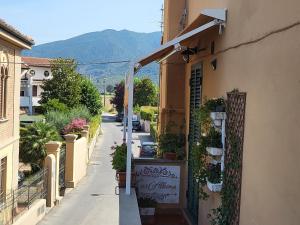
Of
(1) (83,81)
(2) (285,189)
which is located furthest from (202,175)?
(1) (83,81)

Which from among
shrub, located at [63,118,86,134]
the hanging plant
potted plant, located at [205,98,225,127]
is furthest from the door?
shrub, located at [63,118,86,134]

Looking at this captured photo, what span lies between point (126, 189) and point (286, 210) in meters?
4.60

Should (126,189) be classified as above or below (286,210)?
below

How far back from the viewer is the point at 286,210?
454cm

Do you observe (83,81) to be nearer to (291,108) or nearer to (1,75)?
(1,75)

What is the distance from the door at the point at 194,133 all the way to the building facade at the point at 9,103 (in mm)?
6714

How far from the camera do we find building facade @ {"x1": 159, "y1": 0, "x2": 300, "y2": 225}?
448 centimetres

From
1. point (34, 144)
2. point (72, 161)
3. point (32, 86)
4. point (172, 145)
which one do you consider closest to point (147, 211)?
point (172, 145)

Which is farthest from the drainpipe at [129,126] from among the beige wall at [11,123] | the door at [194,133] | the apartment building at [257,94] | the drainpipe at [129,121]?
the beige wall at [11,123]

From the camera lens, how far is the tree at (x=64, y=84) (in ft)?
170

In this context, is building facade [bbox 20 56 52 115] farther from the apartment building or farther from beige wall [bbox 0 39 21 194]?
the apartment building

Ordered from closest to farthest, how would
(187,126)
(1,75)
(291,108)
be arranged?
(291,108) < (187,126) < (1,75)

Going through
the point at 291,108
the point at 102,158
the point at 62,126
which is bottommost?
the point at 102,158

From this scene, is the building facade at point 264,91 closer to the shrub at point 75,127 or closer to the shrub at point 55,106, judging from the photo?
the shrub at point 75,127
